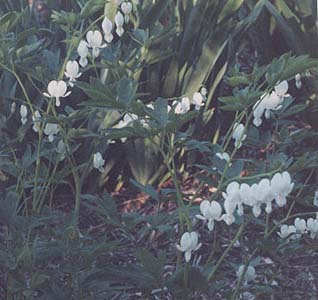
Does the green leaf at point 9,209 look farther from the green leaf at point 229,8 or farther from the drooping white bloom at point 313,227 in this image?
the green leaf at point 229,8

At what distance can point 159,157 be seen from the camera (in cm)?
284

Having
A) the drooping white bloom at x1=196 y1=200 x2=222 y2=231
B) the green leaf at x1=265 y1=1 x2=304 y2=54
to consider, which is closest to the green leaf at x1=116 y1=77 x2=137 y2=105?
the drooping white bloom at x1=196 y1=200 x2=222 y2=231

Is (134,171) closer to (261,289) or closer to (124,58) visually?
(124,58)

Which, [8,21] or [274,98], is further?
[8,21]

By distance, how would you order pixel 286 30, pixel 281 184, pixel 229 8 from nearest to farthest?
pixel 281 184 < pixel 229 8 < pixel 286 30

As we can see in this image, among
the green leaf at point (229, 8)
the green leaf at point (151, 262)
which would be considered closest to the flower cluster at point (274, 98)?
the green leaf at point (151, 262)

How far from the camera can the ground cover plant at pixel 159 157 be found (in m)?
1.62

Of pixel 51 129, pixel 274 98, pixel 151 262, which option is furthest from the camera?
Result: pixel 51 129

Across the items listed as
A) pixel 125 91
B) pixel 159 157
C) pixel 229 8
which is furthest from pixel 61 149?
pixel 229 8

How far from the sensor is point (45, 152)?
192 centimetres

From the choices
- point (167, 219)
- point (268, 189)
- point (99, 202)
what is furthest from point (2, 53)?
point (268, 189)

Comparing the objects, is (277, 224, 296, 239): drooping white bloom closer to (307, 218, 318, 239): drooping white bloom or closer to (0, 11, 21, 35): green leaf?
(307, 218, 318, 239): drooping white bloom

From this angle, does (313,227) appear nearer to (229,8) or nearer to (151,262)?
(151,262)

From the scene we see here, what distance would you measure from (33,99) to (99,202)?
1.09 m
